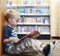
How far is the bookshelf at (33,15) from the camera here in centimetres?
476

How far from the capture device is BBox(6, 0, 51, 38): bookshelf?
4.76 metres

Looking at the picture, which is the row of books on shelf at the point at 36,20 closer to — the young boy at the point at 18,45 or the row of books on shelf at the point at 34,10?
the row of books on shelf at the point at 34,10

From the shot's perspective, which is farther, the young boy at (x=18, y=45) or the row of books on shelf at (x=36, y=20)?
the row of books on shelf at (x=36, y=20)

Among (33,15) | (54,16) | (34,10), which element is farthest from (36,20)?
(54,16)

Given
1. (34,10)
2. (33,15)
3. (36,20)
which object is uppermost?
(34,10)

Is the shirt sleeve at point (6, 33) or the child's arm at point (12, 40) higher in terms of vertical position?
the shirt sleeve at point (6, 33)

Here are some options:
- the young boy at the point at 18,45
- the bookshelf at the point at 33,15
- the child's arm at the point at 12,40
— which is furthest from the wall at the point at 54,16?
the child's arm at the point at 12,40

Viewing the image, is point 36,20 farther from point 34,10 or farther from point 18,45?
point 18,45

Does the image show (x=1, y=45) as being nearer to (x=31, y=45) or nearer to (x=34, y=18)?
(x=31, y=45)

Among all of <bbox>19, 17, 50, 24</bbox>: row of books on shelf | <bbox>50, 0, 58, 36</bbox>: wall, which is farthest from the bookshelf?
<bbox>50, 0, 58, 36</bbox>: wall

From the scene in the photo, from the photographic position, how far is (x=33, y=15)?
487 centimetres

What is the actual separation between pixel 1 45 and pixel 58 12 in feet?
11.1

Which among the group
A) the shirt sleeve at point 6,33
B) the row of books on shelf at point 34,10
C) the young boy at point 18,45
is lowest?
the young boy at point 18,45

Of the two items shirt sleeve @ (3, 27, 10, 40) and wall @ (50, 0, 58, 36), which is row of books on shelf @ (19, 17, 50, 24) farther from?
shirt sleeve @ (3, 27, 10, 40)
